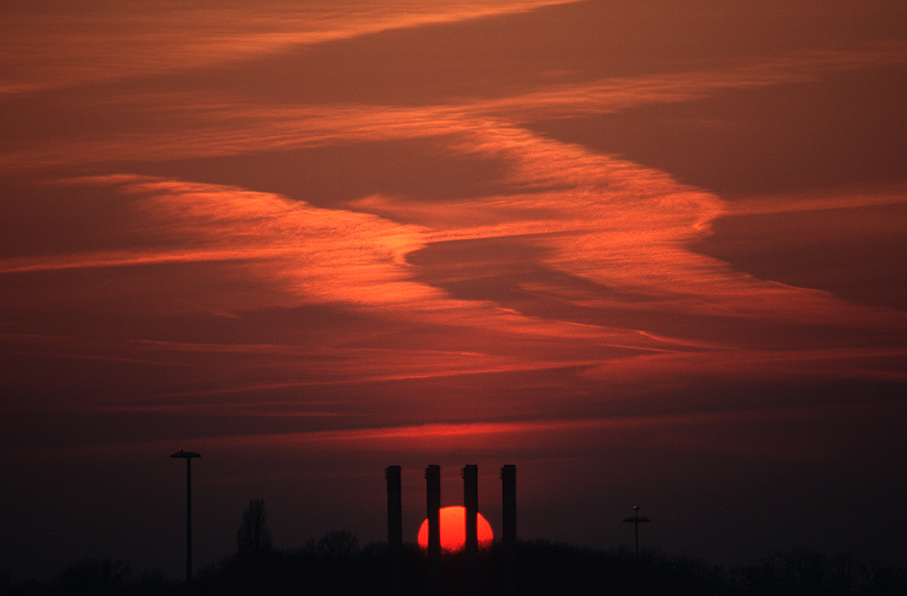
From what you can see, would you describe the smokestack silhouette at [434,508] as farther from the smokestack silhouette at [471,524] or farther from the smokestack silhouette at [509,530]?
the smokestack silhouette at [509,530]

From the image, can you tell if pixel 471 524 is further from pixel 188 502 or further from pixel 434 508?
pixel 188 502

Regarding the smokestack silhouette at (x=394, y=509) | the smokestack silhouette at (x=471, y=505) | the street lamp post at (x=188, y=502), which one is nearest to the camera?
the street lamp post at (x=188, y=502)

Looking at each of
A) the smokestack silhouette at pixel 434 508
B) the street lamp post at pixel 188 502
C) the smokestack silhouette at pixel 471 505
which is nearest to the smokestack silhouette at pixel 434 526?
the smokestack silhouette at pixel 434 508

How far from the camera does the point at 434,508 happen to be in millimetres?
87062

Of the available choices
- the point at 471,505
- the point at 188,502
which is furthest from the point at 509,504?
the point at 188,502

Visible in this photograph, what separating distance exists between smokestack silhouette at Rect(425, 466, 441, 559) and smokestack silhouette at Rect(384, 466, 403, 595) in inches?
85.1

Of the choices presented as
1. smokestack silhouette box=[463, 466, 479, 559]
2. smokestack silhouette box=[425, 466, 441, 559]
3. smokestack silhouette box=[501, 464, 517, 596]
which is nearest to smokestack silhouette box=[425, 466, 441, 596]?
smokestack silhouette box=[425, 466, 441, 559]

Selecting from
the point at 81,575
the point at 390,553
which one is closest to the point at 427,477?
the point at 390,553

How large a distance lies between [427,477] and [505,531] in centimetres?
642

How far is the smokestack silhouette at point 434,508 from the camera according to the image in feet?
283

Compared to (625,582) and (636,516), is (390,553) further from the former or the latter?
(636,516)

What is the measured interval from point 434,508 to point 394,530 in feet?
11.3

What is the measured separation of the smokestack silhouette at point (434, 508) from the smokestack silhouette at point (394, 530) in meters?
2.16

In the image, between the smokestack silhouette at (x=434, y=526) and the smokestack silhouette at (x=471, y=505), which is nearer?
the smokestack silhouette at (x=434, y=526)
